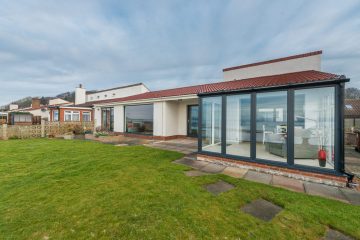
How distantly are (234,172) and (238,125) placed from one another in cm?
172

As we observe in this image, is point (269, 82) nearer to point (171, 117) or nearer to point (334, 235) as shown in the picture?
point (171, 117)

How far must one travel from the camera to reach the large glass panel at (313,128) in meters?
4.27

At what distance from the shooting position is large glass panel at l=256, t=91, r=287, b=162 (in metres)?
4.84

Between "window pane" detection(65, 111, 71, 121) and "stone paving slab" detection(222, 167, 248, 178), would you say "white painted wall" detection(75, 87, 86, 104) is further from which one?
"stone paving slab" detection(222, 167, 248, 178)

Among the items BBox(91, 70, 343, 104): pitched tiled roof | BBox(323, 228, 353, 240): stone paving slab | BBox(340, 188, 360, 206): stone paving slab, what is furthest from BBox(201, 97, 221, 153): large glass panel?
BBox(323, 228, 353, 240): stone paving slab

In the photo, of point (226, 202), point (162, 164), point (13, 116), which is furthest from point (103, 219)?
point (13, 116)

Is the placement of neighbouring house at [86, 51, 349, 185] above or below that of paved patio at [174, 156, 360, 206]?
above

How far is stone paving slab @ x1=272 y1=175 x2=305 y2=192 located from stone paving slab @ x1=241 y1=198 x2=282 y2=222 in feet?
3.68

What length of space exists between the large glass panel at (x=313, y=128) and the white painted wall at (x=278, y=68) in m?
8.34

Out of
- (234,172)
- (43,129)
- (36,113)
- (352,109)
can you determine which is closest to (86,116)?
(43,129)

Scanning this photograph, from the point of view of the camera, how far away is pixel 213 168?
5254 millimetres

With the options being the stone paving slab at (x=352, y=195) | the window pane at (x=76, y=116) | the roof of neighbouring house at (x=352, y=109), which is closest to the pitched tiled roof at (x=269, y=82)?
the stone paving slab at (x=352, y=195)

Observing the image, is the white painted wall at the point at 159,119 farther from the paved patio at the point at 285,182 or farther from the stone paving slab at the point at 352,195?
the stone paving slab at the point at 352,195

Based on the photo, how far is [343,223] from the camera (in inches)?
97.5
